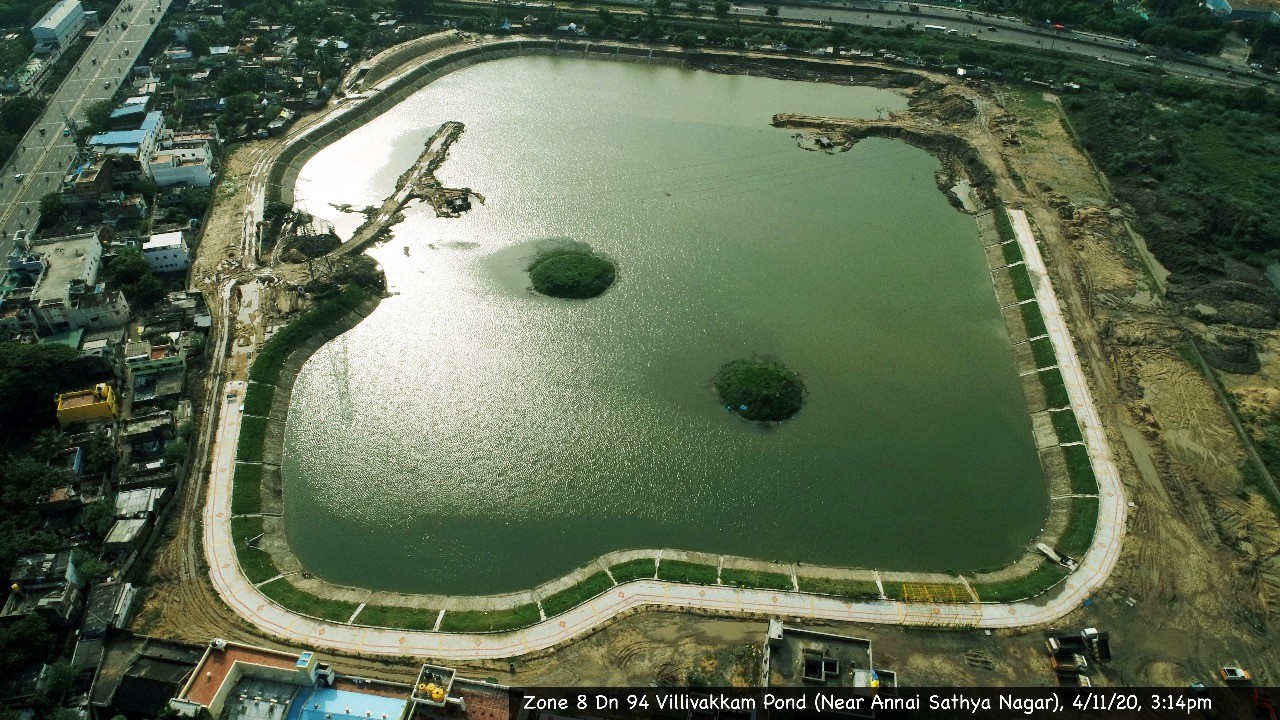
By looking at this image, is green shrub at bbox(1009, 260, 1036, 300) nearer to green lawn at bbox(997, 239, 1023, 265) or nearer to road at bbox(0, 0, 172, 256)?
green lawn at bbox(997, 239, 1023, 265)

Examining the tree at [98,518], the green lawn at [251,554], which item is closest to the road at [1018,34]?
the green lawn at [251,554]

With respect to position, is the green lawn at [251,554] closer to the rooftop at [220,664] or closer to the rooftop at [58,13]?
the rooftop at [220,664]

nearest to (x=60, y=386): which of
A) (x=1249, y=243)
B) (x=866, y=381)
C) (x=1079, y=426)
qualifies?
(x=866, y=381)

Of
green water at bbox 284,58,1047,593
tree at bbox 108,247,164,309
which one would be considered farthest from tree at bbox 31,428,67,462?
tree at bbox 108,247,164,309

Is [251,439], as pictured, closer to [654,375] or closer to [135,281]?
[135,281]

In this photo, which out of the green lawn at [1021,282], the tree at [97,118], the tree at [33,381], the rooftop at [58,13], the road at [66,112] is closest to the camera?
the tree at [33,381]

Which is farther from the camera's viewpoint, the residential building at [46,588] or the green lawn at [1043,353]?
the green lawn at [1043,353]

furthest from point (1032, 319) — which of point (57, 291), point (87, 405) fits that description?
point (57, 291)
